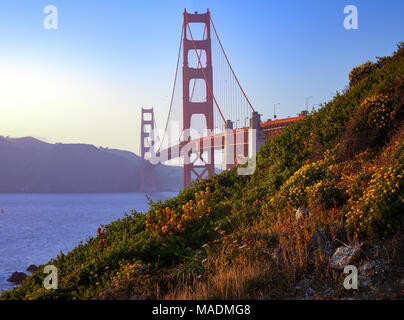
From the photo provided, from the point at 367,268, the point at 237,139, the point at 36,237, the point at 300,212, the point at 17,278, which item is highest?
the point at 237,139

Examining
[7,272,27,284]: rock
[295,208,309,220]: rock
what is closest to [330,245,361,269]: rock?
[295,208,309,220]: rock

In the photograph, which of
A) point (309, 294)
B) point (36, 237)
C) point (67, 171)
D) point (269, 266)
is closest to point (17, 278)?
point (36, 237)

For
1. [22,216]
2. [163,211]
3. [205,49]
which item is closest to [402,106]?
[163,211]

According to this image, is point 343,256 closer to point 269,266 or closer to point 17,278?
point 269,266

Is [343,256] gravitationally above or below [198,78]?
below

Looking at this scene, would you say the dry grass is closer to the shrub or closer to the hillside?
the hillside

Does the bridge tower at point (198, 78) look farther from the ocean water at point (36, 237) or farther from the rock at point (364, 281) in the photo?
the rock at point (364, 281)

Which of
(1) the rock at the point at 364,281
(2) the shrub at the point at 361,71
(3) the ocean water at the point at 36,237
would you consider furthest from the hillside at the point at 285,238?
(3) the ocean water at the point at 36,237
